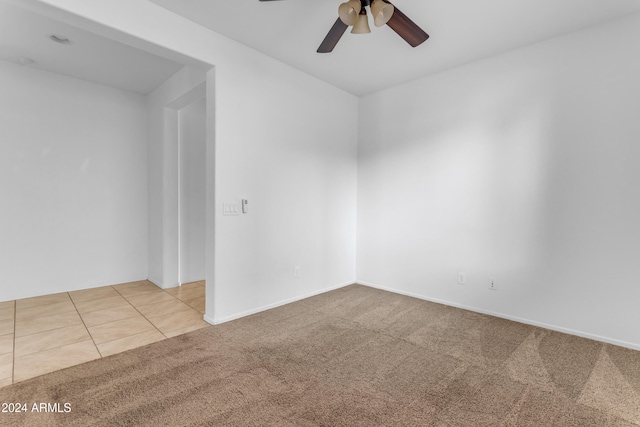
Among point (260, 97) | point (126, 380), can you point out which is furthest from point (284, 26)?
point (126, 380)

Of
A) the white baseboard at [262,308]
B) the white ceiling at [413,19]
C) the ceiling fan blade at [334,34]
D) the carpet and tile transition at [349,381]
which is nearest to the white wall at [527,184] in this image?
the white ceiling at [413,19]

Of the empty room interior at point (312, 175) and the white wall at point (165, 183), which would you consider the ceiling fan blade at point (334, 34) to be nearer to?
the empty room interior at point (312, 175)

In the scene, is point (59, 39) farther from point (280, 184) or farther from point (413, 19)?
point (413, 19)

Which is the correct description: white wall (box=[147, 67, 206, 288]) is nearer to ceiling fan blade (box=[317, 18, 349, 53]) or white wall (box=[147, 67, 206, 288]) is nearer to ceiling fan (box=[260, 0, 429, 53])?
ceiling fan blade (box=[317, 18, 349, 53])

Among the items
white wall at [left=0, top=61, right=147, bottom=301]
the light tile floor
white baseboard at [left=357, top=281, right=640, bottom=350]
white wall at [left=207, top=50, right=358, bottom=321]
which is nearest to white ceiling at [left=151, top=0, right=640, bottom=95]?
white wall at [left=207, top=50, right=358, bottom=321]

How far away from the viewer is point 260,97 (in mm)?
3145

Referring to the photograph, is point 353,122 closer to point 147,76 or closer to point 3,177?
point 147,76

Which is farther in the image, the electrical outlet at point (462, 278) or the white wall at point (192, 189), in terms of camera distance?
the white wall at point (192, 189)

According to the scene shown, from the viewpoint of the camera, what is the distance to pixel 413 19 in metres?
2.54

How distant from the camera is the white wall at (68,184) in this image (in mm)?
3480

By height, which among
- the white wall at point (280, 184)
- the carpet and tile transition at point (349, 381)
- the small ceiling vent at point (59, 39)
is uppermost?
the small ceiling vent at point (59, 39)

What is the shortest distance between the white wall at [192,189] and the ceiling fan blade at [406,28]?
2.92m

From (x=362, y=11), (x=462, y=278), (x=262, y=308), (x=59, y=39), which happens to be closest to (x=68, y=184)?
(x=59, y=39)

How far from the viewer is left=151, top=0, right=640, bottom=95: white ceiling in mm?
2350
